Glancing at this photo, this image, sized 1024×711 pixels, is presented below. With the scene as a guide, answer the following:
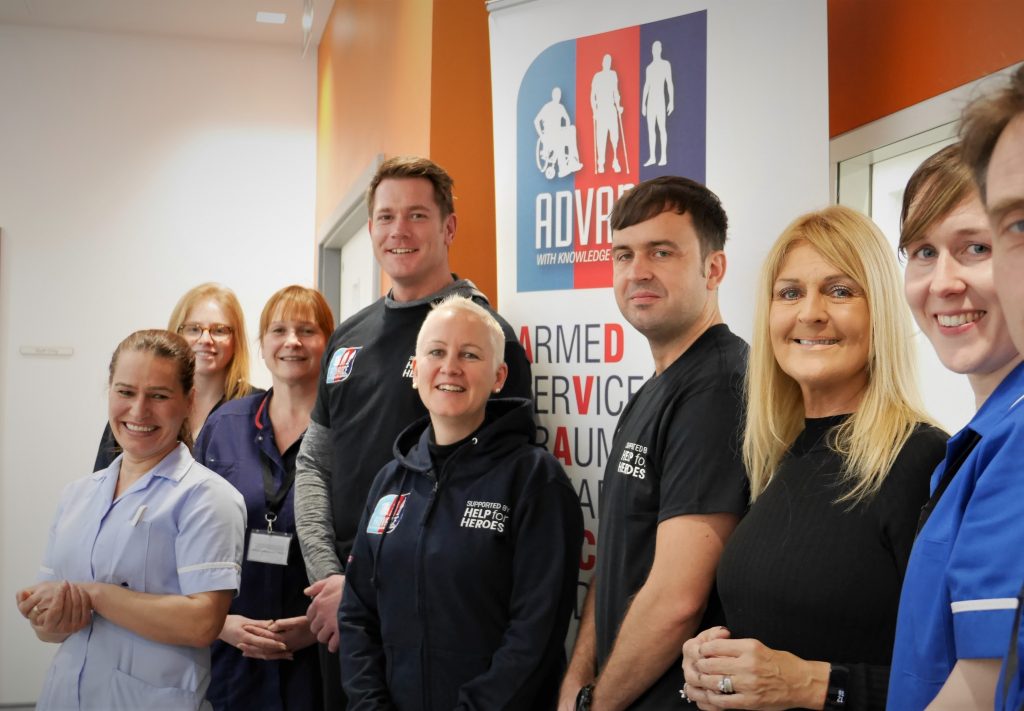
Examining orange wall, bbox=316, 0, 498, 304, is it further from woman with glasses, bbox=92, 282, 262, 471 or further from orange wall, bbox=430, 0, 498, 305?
woman with glasses, bbox=92, 282, 262, 471

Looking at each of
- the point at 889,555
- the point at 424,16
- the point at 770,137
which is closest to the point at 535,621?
the point at 889,555

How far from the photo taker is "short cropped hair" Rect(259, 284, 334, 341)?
3053 millimetres

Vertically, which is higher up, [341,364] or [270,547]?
[341,364]

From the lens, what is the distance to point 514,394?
94.0 inches

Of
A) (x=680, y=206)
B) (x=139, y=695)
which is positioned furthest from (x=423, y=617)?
(x=680, y=206)

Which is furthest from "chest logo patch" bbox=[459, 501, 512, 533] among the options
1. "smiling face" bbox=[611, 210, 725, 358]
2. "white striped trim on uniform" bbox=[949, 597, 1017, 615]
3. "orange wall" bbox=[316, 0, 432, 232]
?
"orange wall" bbox=[316, 0, 432, 232]

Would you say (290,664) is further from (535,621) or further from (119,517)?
(535,621)

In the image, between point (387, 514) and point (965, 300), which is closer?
point (965, 300)

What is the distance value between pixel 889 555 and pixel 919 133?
4.03 feet

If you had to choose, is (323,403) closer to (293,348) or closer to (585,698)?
(293,348)

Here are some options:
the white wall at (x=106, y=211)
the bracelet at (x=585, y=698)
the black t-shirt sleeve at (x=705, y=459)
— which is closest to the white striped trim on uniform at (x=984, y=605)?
the black t-shirt sleeve at (x=705, y=459)

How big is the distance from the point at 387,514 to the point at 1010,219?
1.66 meters

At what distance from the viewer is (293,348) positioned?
300cm

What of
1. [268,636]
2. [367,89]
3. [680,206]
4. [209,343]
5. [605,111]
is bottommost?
[268,636]
